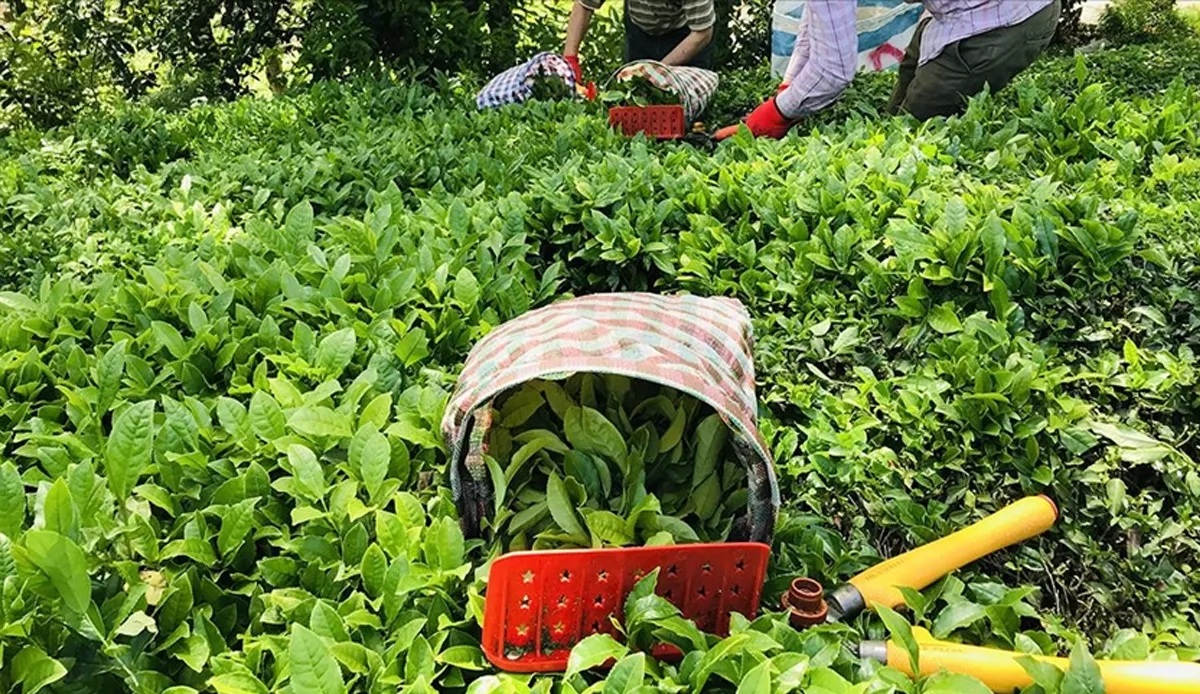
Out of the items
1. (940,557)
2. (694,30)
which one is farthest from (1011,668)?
(694,30)

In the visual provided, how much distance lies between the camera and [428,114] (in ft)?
14.3

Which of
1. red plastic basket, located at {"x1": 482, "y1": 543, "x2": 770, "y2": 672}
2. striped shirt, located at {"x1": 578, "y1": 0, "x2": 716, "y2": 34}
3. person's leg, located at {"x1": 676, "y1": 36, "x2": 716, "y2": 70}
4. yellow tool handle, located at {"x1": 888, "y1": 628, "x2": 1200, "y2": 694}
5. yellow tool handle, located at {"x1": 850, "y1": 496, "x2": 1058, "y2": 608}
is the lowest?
yellow tool handle, located at {"x1": 850, "y1": 496, "x2": 1058, "y2": 608}

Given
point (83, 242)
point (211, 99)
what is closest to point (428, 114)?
point (83, 242)

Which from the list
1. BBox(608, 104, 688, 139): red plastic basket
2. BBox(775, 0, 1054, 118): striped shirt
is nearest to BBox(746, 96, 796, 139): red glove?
BBox(775, 0, 1054, 118): striped shirt

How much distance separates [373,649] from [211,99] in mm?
7214

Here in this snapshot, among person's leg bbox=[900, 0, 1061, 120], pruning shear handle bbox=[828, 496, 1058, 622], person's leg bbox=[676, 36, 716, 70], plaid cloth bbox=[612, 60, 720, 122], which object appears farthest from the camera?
person's leg bbox=[676, 36, 716, 70]

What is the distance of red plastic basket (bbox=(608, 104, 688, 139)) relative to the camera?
4.44m

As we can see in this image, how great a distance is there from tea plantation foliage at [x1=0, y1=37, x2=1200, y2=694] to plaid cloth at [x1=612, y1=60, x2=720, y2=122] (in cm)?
88

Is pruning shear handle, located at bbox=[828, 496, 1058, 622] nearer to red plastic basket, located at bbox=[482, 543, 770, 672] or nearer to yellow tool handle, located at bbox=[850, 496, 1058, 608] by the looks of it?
yellow tool handle, located at bbox=[850, 496, 1058, 608]

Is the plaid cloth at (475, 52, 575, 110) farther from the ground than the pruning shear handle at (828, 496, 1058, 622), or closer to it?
farther from the ground

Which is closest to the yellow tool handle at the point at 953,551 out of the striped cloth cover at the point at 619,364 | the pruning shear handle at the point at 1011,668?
the pruning shear handle at the point at 1011,668

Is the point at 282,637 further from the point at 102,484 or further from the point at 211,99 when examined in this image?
the point at 211,99

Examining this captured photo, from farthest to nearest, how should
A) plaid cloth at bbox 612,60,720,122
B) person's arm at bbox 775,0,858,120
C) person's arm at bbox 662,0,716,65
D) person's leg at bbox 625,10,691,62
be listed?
person's leg at bbox 625,10,691,62, person's arm at bbox 662,0,716,65, plaid cloth at bbox 612,60,720,122, person's arm at bbox 775,0,858,120

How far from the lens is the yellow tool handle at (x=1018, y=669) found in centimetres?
154
